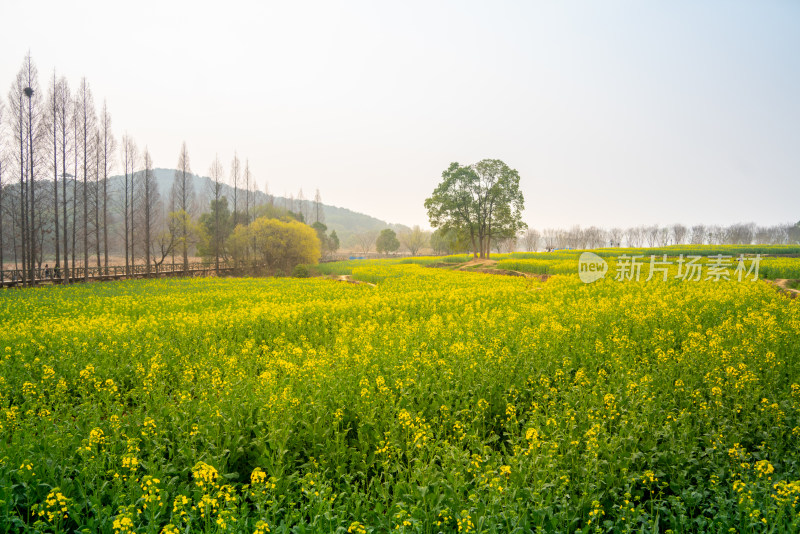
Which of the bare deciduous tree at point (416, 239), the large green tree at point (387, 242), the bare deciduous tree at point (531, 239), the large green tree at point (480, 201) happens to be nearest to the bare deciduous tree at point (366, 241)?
the bare deciduous tree at point (416, 239)

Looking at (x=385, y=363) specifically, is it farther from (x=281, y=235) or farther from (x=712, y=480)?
(x=281, y=235)

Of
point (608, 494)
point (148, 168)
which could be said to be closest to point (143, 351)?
point (608, 494)

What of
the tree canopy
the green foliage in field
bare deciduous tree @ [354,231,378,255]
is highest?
bare deciduous tree @ [354,231,378,255]

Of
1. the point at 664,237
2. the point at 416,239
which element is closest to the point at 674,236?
the point at 664,237

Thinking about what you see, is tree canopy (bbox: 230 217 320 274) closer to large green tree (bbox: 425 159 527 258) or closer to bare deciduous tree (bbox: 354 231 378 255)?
large green tree (bbox: 425 159 527 258)

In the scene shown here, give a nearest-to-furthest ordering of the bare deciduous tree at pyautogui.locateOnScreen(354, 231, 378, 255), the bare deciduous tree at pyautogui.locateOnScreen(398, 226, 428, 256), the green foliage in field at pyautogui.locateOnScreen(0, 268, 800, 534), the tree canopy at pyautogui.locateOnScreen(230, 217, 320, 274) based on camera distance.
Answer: the green foliage in field at pyautogui.locateOnScreen(0, 268, 800, 534), the tree canopy at pyautogui.locateOnScreen(230, 217, 320, 274), the bare deciduous tree at pyautogui.locateOnScreen(398, 226, 428, 256), the bare deciduous tree at pyautogui.locateOnScreen(354, 231, 378, 255)

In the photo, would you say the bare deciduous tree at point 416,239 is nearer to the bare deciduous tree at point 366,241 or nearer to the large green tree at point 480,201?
the bare deciduous tree at point 366,241

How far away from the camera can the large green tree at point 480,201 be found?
193 feet

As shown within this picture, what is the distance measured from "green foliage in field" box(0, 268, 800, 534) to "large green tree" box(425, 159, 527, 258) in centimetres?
4926

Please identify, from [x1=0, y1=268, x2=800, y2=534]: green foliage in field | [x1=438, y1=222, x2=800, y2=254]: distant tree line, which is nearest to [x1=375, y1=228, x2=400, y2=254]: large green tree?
[x1=438, y1=222, x2=800, y2=254]: distant tree line

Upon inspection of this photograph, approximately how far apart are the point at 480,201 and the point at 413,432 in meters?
57.3

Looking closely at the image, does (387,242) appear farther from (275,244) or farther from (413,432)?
(413,432)

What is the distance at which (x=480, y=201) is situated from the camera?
59.9 meters

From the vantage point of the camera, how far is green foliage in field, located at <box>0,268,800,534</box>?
3736 millimetres
